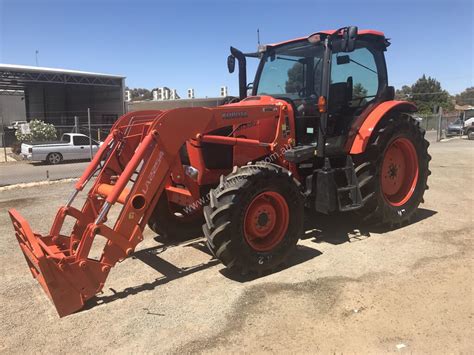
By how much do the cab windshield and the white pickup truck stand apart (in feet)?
47.6

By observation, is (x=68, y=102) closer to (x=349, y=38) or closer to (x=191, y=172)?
(x=191, y=172)

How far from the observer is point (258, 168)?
15.2ft

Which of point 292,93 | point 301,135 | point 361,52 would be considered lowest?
point 301,135

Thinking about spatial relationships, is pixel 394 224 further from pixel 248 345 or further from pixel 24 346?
pixel 24 346

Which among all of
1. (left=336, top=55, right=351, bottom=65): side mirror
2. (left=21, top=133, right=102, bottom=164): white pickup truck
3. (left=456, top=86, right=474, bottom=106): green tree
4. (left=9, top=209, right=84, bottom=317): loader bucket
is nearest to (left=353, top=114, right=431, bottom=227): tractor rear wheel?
(left=336, top=55, right=351, bottom=65): side mirror

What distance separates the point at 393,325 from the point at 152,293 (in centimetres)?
230

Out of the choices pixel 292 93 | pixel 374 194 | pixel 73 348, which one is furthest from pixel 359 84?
pixel 73 348

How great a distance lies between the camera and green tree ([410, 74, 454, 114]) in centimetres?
6544

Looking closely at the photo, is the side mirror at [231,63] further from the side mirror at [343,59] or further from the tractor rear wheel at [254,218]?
the tractor rear wheel at [254,218]

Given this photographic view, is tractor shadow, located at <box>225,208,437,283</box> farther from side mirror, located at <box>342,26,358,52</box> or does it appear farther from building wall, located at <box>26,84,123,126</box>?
building wall, located at <box>26,84,123,126</box>

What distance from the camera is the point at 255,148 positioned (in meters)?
→ 5.43

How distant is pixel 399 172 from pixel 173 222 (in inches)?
142

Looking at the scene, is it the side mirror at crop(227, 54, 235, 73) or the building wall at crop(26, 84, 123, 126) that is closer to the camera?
the side mirror at crop(227, 54, 235, 73)

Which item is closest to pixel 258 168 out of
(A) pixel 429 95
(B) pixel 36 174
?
(B) pixel 36 174
